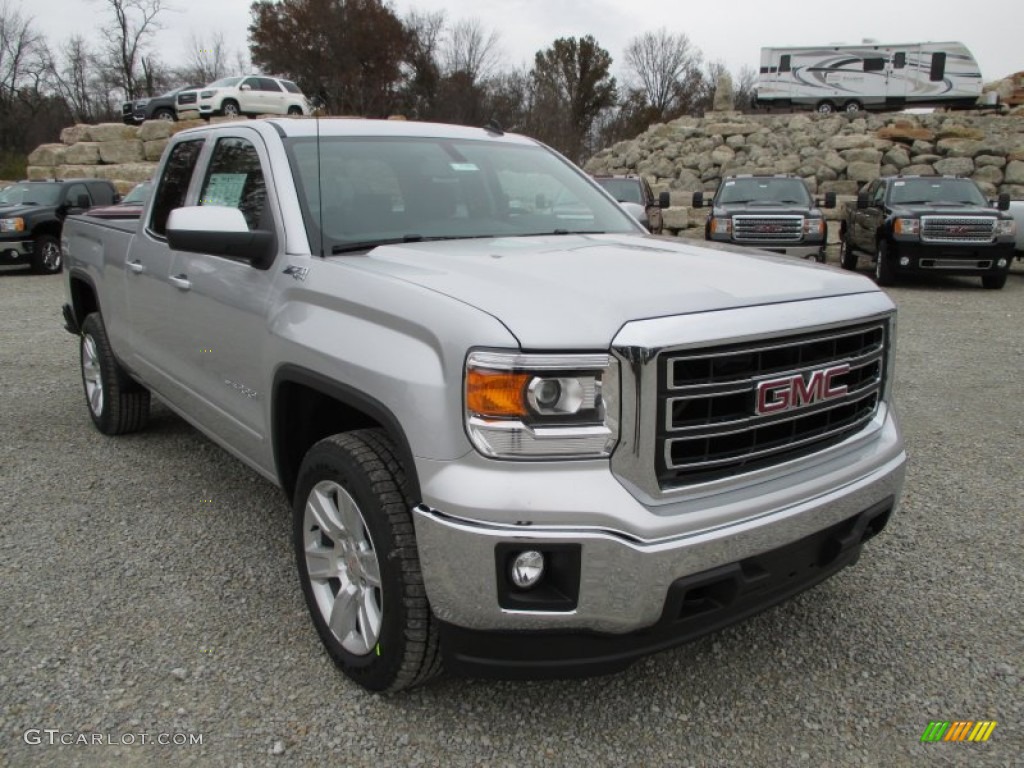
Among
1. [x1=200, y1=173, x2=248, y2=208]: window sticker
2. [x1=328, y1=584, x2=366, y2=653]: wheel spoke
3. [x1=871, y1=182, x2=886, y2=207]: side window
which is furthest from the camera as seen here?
[x1=871, y1=182, x2=886, y2=207]: side window

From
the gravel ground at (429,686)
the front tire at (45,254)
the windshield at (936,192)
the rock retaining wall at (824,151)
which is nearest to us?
the gravel ground at (429,686)

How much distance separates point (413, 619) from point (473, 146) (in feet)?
7.52

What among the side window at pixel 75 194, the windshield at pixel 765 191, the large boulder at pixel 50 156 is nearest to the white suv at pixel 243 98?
the large boulder at pixel 50 156

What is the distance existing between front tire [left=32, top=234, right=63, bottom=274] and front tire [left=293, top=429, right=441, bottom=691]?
1475 centimetres

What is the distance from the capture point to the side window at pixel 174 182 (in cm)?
414

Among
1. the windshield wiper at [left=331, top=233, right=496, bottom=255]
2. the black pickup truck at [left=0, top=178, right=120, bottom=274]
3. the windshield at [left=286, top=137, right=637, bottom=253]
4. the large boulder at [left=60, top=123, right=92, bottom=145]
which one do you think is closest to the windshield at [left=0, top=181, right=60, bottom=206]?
the black pickup truck at [left=0, top=178, right=120, bottom=274]

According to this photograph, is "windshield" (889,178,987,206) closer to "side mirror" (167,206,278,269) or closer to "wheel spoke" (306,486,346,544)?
"side mirror" (167,206,278,269)

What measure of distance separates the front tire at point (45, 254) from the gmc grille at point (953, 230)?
14.8m

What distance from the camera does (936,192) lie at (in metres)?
Answer: 13.6

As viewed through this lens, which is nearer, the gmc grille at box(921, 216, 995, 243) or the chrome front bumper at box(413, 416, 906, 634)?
the chrome front bumper at box(413, 416, 906, 634)

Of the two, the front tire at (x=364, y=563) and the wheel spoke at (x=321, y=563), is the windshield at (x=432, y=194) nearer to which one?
the front tire at (x=364, y=563)

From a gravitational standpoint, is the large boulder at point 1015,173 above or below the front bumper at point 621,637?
above

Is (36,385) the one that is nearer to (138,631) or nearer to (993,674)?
(138,631)

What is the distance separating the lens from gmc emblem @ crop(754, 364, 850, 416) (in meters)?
2.27
